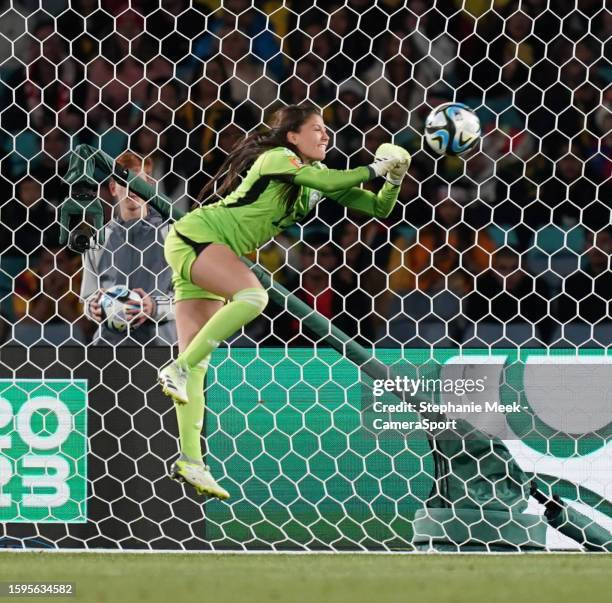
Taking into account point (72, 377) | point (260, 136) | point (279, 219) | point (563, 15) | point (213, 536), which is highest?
point (563, 15)

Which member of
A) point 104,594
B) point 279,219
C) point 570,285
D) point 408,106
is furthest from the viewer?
point 408,106

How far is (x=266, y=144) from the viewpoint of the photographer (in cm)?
380

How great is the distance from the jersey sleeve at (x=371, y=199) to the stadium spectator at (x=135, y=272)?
738mm

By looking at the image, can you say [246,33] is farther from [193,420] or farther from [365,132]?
[193,420]

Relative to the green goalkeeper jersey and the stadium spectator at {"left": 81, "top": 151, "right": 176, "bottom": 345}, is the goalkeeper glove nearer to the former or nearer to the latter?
the green goalkeeper jersey

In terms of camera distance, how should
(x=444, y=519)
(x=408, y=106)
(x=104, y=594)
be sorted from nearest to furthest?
(x=104, y=594)
(x=444, y=519)
(x=408, y=106)

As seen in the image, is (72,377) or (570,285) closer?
(72,377)

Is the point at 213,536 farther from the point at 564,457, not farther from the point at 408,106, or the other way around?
the point at 408,106

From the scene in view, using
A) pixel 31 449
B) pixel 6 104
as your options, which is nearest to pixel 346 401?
pixel 31 449

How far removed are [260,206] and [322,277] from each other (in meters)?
0.96

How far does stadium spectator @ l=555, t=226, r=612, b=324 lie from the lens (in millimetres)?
4547

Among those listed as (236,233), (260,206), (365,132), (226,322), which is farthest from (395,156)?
(365,132)

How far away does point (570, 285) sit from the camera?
466 centimetres

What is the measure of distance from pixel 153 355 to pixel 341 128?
4.39 ft
